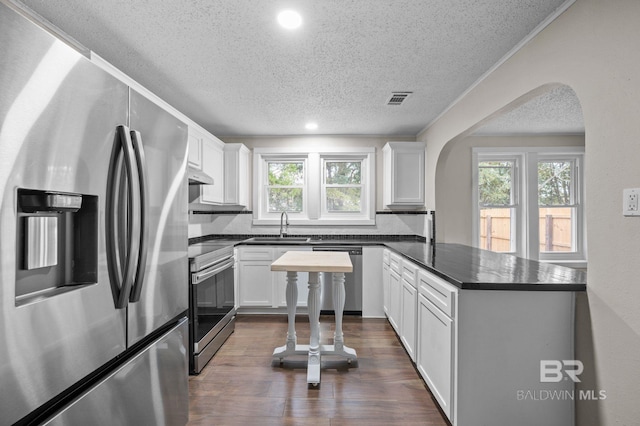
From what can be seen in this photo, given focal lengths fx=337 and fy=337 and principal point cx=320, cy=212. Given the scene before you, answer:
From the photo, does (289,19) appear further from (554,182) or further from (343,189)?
(554,182)

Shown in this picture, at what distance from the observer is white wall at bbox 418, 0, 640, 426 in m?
1.41

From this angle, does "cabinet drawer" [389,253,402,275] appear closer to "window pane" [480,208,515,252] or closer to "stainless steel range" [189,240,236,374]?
"stainless steel range" [189,240,236,374]

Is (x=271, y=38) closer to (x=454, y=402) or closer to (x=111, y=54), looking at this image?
(x=111, y=54)

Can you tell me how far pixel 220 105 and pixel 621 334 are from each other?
3.49m

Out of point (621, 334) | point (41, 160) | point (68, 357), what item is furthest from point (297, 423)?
point (41, 160)

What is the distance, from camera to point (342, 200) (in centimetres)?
496

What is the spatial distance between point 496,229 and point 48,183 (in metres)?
5.21

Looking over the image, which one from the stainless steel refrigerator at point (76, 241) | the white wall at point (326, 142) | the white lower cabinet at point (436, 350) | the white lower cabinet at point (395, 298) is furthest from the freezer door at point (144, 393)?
the white wall at point (326, 142)

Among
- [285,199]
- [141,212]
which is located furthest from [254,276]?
[141,212]

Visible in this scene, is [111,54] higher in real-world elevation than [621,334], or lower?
higher

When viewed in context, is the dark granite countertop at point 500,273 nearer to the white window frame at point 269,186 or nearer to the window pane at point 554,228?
the white window frame at point 269,186

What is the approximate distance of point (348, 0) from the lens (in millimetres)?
1773

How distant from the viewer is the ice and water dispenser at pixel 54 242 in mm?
817

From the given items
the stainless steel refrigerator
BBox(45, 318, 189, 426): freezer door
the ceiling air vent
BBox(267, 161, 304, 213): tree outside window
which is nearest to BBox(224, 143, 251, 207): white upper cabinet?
BBox(267, 161, 304, 213): tree outside window
